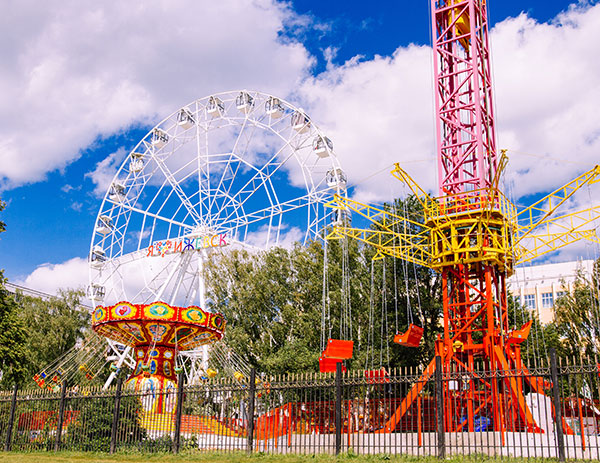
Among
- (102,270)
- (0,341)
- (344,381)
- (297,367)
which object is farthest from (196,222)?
(344,381)

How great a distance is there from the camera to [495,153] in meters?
23.0

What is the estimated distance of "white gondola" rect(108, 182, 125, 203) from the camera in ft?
141

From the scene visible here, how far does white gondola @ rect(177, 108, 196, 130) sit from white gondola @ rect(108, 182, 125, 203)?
20.4 feet

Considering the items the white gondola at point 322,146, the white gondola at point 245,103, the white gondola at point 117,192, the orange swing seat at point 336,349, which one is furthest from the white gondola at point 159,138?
the orange swing seat at point 336,349

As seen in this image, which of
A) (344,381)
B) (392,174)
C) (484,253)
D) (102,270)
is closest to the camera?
(344,381)

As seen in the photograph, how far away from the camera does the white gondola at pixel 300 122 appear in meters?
37.2

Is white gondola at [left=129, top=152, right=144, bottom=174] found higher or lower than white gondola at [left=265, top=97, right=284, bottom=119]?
lower

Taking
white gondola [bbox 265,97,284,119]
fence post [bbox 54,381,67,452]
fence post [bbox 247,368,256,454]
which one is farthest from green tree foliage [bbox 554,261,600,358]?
fence post [bbox 54,381,67,452]

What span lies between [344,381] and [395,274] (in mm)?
18580

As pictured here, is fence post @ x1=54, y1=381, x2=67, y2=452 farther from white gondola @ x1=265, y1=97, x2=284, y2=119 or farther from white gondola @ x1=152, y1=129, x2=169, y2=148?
white gondola @ x1=152, y1=129, x2=169, y2=148

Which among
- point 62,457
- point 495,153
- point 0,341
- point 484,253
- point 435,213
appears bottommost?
point 62,457

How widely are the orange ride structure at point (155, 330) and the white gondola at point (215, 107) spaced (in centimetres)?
1577

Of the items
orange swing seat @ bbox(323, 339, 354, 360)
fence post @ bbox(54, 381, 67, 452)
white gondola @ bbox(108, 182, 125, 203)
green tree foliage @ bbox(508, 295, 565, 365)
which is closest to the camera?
fence post @ bbox(54, 381, 67, 452)

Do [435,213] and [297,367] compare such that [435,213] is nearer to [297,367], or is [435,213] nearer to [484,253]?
[484,253]
